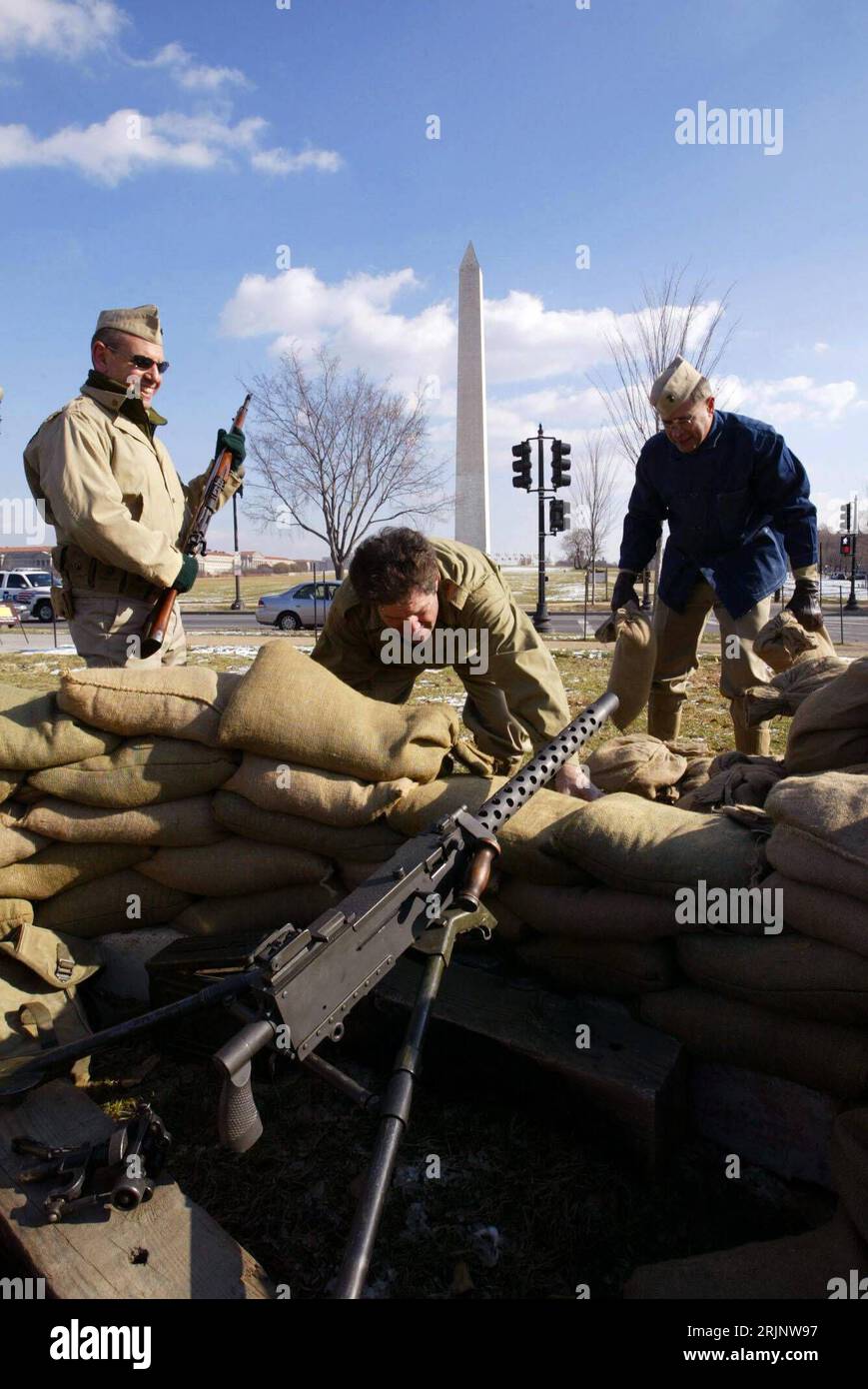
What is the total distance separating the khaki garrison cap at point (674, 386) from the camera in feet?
13.7

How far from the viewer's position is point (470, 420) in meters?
26.0

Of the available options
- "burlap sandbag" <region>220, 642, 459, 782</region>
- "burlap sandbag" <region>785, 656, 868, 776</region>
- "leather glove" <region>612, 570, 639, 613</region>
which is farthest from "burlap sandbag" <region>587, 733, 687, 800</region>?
"leather glove" <region>612, 570, 639, 613</region>

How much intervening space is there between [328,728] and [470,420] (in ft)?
81.5

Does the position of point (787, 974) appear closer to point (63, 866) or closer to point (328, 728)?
point (328, 728)

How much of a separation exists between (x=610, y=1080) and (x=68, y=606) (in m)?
2.67

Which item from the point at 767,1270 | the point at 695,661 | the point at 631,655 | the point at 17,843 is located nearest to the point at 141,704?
the point at 17,843

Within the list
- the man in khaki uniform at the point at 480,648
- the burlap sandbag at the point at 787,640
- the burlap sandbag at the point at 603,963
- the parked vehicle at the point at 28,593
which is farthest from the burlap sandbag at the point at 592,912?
the parked vehicle at the point at 28,593

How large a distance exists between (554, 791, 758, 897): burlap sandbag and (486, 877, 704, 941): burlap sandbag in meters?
0.04

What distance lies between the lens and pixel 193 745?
2.63 meters

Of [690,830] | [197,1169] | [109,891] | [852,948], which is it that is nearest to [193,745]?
[109,891]

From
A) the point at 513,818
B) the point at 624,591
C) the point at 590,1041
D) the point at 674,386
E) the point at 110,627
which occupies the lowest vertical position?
the point at 590,1041

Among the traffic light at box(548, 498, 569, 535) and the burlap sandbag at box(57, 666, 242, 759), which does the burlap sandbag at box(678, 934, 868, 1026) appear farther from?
the traffic light at box(548, 498, 569, 535)

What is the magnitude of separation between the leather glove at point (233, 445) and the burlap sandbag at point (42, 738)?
2.20m

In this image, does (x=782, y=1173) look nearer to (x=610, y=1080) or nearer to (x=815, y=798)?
(x=610, y=1080)
